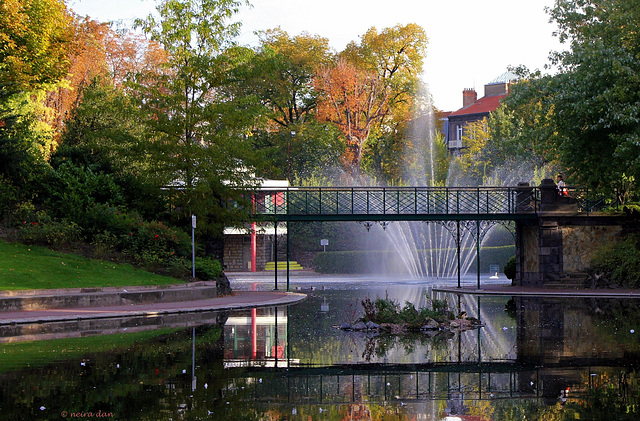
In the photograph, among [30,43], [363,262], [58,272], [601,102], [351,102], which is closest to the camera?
[58,272]

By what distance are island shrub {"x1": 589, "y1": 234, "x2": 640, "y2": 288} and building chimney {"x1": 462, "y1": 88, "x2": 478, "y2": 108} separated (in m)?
73.7

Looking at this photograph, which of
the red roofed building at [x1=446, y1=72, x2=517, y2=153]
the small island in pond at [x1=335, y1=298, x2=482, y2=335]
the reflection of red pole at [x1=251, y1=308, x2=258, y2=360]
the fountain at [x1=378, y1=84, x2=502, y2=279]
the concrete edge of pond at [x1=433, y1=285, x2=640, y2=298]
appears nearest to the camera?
the reflection of red pole at [x1=251, y1=308, x2=258, y2=360]

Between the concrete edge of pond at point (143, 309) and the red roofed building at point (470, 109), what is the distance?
7615 centimetres

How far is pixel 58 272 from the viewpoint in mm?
25953

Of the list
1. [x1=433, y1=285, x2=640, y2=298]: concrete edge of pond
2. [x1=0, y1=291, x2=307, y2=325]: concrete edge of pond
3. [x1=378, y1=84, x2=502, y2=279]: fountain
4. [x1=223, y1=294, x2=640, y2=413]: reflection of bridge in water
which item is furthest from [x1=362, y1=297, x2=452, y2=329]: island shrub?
[x1=378, y1=84, x2=502, y2=279]: fountain

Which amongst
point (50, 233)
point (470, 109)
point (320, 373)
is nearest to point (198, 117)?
point (50, 233)

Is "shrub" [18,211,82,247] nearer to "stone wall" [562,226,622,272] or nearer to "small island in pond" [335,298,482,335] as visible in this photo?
"small island in pond" [335,298,482,335]

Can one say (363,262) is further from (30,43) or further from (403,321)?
(403,321)

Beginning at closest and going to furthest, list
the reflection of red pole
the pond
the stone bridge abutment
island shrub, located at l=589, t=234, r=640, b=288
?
the pond < the reflection of red pole < island shrub, located at l=589, t=234, r=640, b=288 < the stone bridge abutment

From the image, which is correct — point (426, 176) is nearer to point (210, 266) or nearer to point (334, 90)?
point (334, 90)

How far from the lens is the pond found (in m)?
9.66

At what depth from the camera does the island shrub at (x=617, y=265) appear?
3516cm

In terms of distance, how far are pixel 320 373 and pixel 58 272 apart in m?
15.8

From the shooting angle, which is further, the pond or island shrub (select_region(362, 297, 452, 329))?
island shrub (select_region(362, 297, 452, 329))
